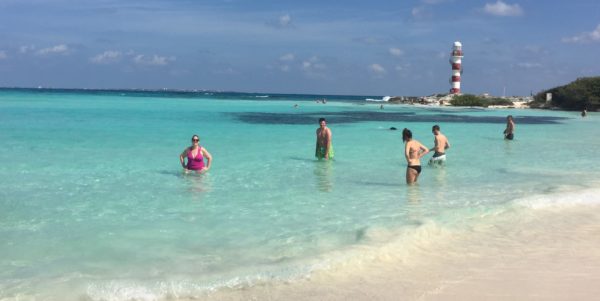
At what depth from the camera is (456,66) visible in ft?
264

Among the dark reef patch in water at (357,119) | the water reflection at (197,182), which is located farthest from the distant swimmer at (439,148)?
the dark reef patch in water at (357,119)

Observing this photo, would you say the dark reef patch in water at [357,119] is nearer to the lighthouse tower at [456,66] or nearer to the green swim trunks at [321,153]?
the green swim trunks at [321,153]

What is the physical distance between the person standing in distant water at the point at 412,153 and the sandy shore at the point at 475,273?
3532mm

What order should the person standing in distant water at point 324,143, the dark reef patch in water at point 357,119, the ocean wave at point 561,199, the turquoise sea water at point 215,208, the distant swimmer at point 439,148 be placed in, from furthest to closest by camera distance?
the dark reef patch in water at point 357,119 < the person standing in distant water at point 324,143 < the distant swimmer at point 439,148 < the ocean wave at point 561,199 < the turquoise sea water at point 215,208

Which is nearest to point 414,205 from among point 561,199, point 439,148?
point 561,199

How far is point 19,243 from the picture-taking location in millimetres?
6898

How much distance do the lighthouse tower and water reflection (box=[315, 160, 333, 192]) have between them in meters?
68.6

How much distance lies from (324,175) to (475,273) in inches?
287

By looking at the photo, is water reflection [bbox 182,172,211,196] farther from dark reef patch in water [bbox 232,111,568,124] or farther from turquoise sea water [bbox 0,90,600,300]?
Answer: dark reef patch in water [bbox 232,111,568,124]

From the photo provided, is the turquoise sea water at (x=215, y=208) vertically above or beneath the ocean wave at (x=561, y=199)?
beneath

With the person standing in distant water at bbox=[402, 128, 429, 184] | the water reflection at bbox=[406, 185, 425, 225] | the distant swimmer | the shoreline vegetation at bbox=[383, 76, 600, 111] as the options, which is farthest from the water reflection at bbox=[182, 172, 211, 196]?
the shoreline vegetation at bbox=[383, 76, 600, 111]

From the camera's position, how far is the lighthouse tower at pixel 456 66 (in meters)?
79.1

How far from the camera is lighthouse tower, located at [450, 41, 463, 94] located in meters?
79.1

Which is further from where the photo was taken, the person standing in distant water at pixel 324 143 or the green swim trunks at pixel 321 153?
the green swim trunks at pixel 321 153
